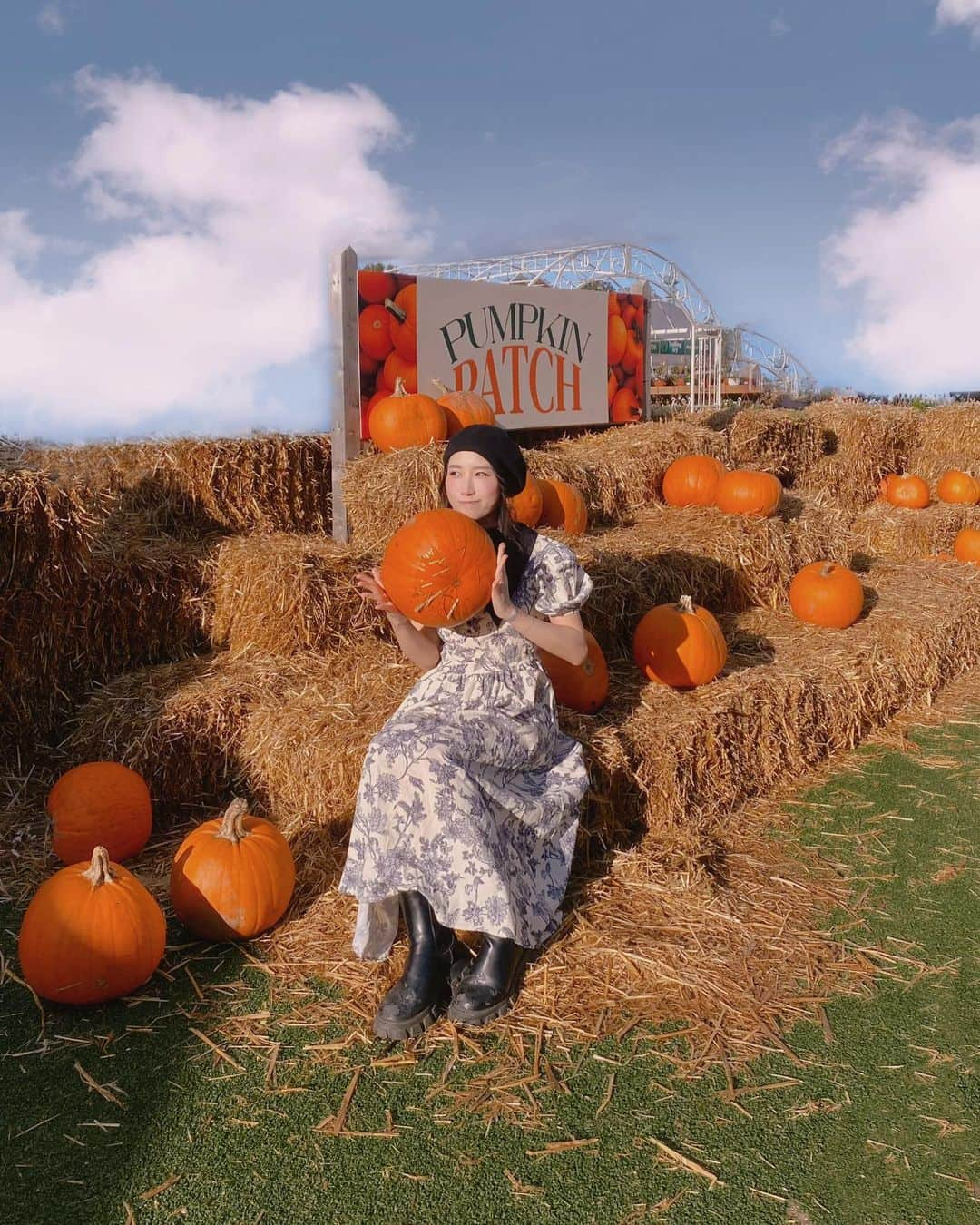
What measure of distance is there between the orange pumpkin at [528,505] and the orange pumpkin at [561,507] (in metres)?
0.22

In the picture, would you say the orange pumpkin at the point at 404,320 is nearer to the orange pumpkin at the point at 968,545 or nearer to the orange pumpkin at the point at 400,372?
the orange pumpkin at the point at 400,372

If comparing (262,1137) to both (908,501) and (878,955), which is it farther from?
(908,501)

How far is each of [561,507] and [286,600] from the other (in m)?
1.82

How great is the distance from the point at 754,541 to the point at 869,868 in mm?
2640

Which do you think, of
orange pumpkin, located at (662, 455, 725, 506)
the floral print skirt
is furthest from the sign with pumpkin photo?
the floral print skirt

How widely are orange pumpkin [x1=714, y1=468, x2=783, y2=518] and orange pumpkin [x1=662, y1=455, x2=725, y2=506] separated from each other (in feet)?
0.69

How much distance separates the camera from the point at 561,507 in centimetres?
569

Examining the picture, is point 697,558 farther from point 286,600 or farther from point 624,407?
point 624,407

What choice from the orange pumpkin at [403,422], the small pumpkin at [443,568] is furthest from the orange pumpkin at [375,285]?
the small pumpkin at [443,568]

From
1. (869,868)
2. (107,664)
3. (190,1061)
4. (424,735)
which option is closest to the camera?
(190,1061)

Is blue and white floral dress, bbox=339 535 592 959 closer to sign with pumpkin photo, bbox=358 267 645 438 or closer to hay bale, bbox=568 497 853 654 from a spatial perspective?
hay bale, bbox=568 497 853 654

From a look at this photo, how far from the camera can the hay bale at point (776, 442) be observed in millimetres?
8641

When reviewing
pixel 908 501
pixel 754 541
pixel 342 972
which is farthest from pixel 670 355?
pixel 342 972

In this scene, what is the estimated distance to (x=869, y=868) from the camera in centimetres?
366
